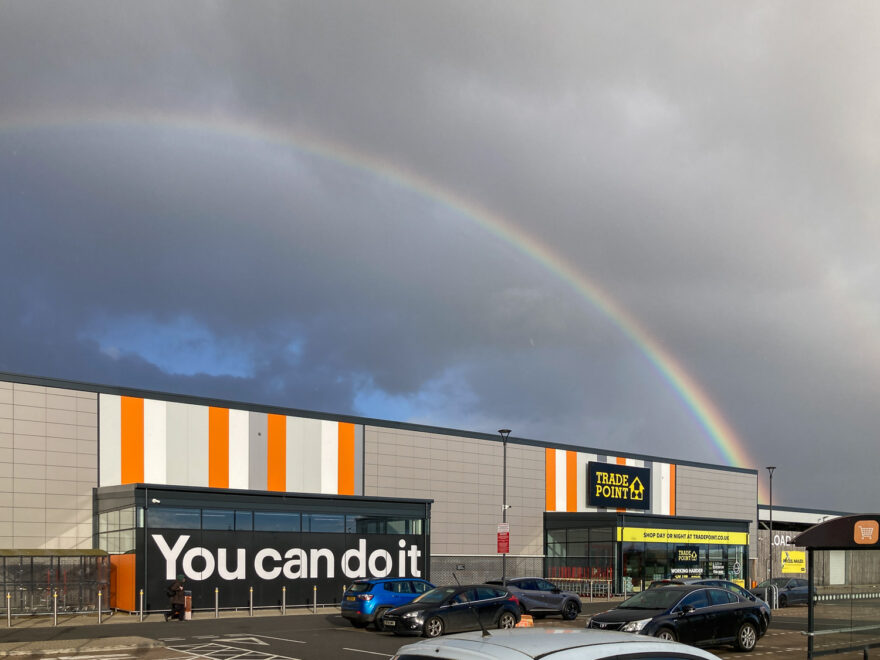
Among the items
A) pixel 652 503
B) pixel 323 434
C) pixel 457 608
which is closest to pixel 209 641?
pixel 457 608

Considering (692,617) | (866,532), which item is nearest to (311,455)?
(692,617)

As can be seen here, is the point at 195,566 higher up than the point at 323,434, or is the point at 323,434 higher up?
the point at 323,434

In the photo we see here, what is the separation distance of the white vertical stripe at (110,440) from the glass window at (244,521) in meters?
4.75

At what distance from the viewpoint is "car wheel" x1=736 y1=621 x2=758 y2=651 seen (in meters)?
20.9

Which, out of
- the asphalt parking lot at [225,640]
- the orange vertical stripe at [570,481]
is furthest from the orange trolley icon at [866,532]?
the orange vertical stripe at [570,481]

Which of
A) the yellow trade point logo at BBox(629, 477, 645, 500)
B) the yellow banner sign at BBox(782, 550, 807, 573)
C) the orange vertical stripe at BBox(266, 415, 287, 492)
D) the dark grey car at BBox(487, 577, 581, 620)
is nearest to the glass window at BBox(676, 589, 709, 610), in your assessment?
the dark grey car at BBox(487, 577, 581, 620)

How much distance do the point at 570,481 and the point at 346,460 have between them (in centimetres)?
1613

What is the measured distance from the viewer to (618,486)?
55.7 meters

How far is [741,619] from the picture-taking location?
20.9 m

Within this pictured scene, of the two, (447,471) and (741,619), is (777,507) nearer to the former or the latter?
(447,471)

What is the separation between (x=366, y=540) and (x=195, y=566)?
8101mm

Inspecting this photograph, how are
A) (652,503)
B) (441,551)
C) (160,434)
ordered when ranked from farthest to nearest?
(652,503), (441,551), (160,434)

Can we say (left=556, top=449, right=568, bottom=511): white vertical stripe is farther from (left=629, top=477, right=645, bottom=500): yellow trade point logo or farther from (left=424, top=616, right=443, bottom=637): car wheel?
(left=424, top=616, right=443, bottom=637): car wheel

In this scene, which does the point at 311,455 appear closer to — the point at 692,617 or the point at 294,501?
the point at 294,501
